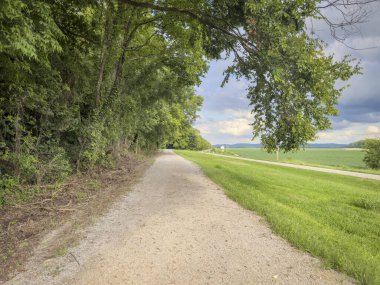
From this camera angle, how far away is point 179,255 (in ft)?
13.9

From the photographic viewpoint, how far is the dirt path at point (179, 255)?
11.8ft

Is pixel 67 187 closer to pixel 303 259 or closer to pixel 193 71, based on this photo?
pixel 303 259

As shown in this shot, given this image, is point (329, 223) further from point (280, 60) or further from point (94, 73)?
point (94, 73)

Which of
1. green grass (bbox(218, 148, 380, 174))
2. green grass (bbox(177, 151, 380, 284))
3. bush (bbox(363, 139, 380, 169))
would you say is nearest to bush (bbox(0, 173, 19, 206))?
green grass (bbox(177, 151, 380, 284))

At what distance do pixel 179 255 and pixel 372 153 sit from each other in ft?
152

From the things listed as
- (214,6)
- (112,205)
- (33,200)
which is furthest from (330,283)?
(214,6)

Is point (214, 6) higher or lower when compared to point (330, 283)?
higher

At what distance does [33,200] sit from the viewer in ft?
22.8

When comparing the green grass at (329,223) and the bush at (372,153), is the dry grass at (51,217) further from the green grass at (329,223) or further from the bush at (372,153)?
the bush at (372,153)

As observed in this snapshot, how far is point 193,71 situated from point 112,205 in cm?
1114

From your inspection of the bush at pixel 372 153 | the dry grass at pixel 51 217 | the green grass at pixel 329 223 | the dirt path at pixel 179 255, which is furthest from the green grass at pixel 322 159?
the dry grass at pixel 51 217

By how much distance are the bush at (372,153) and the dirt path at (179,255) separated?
42.5 m

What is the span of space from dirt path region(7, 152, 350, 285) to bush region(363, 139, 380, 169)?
4247 centimetres

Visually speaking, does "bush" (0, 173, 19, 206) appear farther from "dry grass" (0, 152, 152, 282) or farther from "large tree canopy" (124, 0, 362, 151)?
"large tree canopy" (124, 0, 362, 151)
